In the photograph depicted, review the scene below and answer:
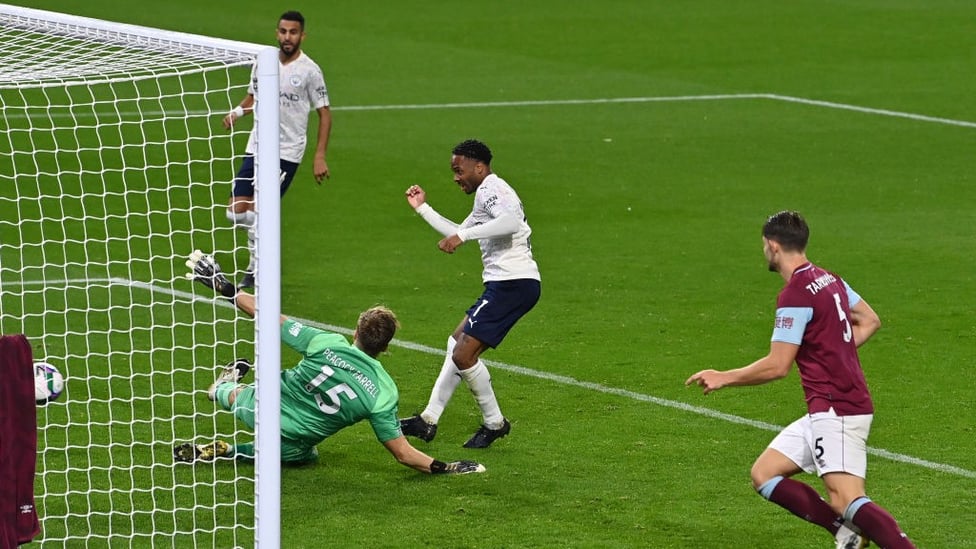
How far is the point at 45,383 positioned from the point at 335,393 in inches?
63.0

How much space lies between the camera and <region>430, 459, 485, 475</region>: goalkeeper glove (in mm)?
8914

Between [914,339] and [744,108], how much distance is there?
10.2 m

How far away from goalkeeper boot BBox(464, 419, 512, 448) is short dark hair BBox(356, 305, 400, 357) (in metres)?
1.06

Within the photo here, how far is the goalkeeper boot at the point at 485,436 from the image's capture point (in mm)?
9500

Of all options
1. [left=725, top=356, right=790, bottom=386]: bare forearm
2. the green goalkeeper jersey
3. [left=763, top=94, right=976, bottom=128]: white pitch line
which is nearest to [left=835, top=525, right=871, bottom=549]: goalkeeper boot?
[left=725, top=356, right=790, bottom=386]: bare forearm

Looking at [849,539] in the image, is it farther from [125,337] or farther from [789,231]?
[125,337]

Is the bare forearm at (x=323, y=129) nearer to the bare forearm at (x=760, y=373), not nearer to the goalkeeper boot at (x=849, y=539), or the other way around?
the bare forearm at (x=760, y=373)

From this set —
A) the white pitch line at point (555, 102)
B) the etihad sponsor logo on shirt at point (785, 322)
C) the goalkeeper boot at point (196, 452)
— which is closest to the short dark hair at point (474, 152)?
the goalkeeper boot at point (196, 452)

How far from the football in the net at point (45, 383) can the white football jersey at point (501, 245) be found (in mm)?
2582

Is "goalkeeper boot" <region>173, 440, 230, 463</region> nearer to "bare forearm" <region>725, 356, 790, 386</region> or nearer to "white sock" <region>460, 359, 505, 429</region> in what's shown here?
"white sock" <region>460, 359, 505, 429</region>

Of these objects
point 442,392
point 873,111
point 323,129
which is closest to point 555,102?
point 873,111

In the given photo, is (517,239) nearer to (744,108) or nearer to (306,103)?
(306,103)

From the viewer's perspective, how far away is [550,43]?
2709 cm

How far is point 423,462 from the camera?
8836 mm
